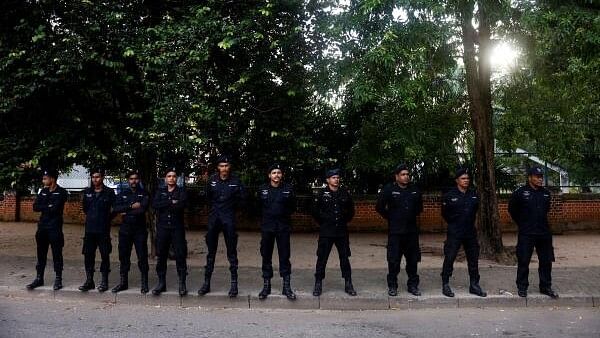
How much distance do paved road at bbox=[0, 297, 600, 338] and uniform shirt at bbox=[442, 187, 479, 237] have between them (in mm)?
1075

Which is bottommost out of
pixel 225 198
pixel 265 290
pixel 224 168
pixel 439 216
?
pixel 265 290

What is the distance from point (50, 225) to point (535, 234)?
6.81m

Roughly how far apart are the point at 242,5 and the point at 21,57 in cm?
352

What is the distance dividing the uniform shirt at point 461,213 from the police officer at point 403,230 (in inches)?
17.3

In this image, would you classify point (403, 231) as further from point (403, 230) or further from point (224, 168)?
point (224, 168)

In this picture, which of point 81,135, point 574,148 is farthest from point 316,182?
point 81,135

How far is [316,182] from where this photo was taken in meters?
15.3

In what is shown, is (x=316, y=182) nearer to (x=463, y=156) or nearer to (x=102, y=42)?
(x=463, y=156)

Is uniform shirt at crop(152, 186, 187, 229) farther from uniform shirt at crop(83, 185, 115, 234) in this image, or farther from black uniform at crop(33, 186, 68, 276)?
black uniform at crop(33, 186, 68, 276)

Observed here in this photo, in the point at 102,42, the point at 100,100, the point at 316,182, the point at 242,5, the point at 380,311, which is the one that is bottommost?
the point at 380,311

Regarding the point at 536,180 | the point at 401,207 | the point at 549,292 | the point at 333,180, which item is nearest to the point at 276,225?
the point at 333,180

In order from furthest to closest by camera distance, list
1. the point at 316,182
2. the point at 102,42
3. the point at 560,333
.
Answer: the point at 316,182 < the point at 102,42 < the point at 560,333

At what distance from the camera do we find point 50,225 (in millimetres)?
7551

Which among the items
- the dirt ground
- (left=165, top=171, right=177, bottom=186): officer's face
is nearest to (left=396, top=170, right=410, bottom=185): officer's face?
the dirt ground
